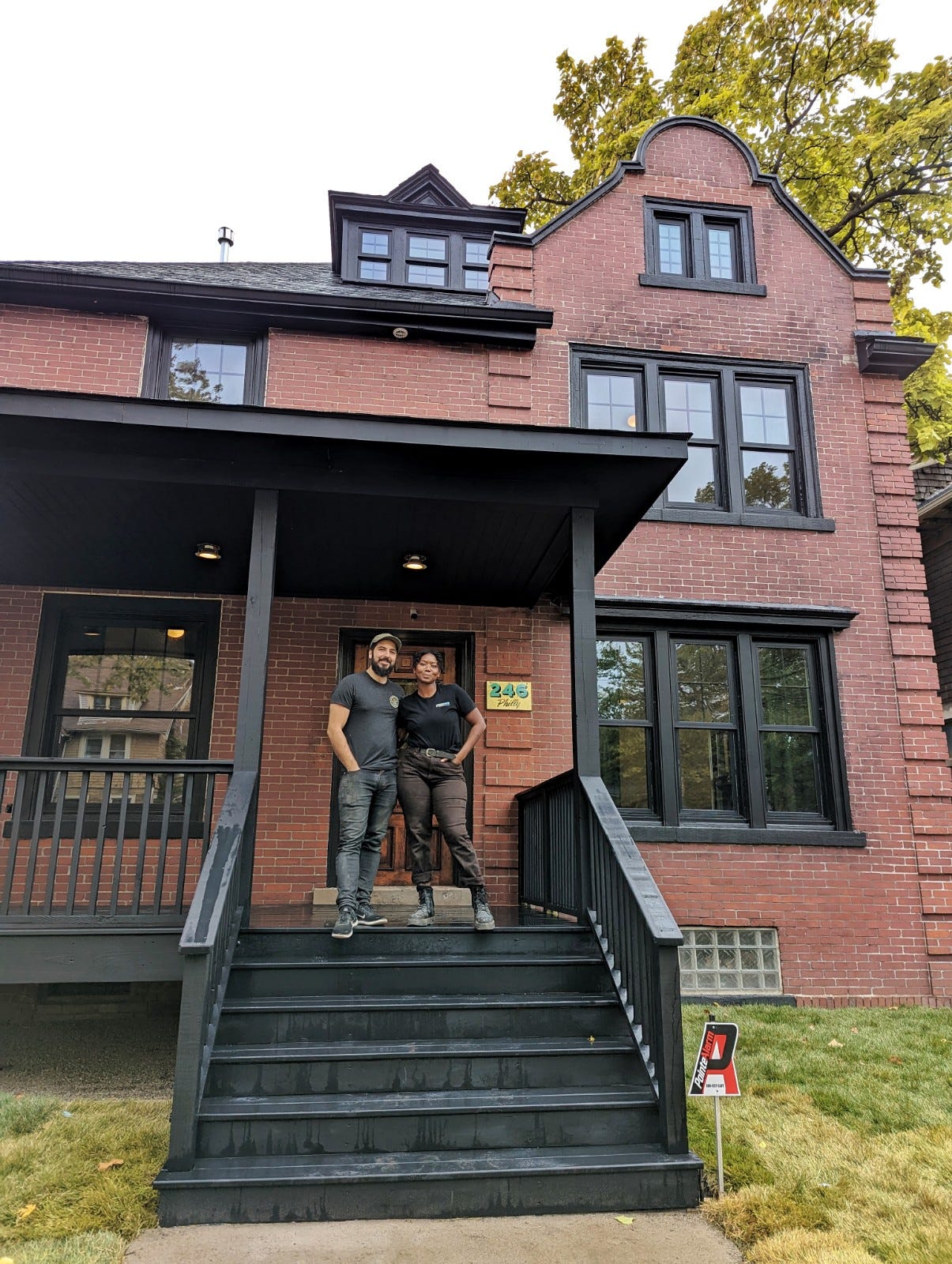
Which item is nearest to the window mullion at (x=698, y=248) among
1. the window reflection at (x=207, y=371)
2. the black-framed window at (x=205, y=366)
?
the black-framed window at (x=205, y=366)

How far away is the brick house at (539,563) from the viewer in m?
5.52

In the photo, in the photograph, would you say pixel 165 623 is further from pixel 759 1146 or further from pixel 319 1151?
pixel 759 1146

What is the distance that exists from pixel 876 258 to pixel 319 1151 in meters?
17.0

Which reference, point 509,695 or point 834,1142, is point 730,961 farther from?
point 834,1142

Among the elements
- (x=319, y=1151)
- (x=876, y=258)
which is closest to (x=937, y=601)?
(x=876, y=258)

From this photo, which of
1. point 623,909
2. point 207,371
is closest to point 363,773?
point 623,909

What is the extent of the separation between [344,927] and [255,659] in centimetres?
161

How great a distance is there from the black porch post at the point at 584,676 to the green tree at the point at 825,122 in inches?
422

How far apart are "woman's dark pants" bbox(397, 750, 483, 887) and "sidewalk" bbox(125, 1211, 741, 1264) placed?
6.81 feet

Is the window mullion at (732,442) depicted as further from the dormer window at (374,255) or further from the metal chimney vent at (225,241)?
the metal chimney vent at (225,241)

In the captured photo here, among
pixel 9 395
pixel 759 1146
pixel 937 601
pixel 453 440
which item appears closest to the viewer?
pixel 759 1146

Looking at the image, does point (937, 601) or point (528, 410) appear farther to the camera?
point (937, 601)

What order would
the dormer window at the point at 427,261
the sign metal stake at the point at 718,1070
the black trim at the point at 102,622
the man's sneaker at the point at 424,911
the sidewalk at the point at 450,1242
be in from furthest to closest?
the dormer window at the point at 427,261, the black trim at the point at 102,622, the man's sneaker at the point at 424,911, the sign metal stake at the point at 718,1070, the sidewalk at the point at 450,1242

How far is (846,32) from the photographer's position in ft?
49.2
